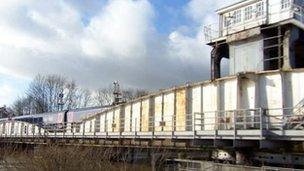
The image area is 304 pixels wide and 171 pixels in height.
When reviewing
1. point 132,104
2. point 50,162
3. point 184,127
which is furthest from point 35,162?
point 132,104

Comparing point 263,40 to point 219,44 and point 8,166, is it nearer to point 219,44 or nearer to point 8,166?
point 219,44

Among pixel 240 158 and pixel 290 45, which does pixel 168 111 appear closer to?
pixel 240 158

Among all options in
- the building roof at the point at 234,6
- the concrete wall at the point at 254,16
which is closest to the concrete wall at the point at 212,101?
the concrete wall at the point at 254,16

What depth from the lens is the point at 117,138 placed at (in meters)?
27.5

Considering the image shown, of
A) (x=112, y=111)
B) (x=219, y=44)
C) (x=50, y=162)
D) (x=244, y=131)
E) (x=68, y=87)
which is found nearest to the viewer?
(x=50, y=162)

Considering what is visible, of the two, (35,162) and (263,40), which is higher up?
(263,40)

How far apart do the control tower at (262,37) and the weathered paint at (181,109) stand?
2.77 metres

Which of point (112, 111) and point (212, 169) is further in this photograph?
point (112, 111)

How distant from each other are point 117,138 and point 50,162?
11730 mm

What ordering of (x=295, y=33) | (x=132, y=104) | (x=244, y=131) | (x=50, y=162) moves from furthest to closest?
(x=132, y=104), (x=295, y=33), (x=244, y=131), (x=50, y=162)

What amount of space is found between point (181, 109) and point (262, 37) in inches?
248

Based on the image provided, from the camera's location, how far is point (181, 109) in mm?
25344

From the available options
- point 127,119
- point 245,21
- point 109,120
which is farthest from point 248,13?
point 109,120

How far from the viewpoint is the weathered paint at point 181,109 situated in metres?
24.9
